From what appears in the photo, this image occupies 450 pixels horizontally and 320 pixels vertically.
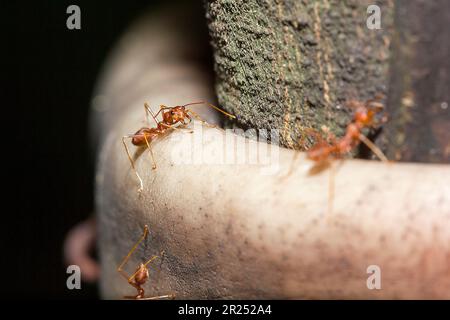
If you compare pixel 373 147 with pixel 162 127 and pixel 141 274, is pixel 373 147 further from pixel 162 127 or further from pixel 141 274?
pixel 141 274

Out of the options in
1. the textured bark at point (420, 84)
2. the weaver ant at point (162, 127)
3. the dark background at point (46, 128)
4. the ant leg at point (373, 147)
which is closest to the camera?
the textured bark at point (420, 84)

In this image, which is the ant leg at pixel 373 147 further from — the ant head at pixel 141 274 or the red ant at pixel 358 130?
the ant head at pixel 141 274

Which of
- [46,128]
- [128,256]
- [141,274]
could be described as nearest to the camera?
[141,274]

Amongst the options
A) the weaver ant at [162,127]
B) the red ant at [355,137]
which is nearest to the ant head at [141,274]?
the weaver ant at [162,127]

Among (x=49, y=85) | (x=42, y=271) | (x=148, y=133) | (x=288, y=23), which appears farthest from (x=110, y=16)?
(x=288, y=23)

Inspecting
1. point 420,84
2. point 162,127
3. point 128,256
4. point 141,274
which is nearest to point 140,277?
point 141,274

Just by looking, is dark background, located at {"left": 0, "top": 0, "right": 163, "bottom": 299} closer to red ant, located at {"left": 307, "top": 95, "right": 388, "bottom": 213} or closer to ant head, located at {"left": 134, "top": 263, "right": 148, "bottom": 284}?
ant head, located at {"left": 134, "top": 263, "right": 148, "bottom": 284}
